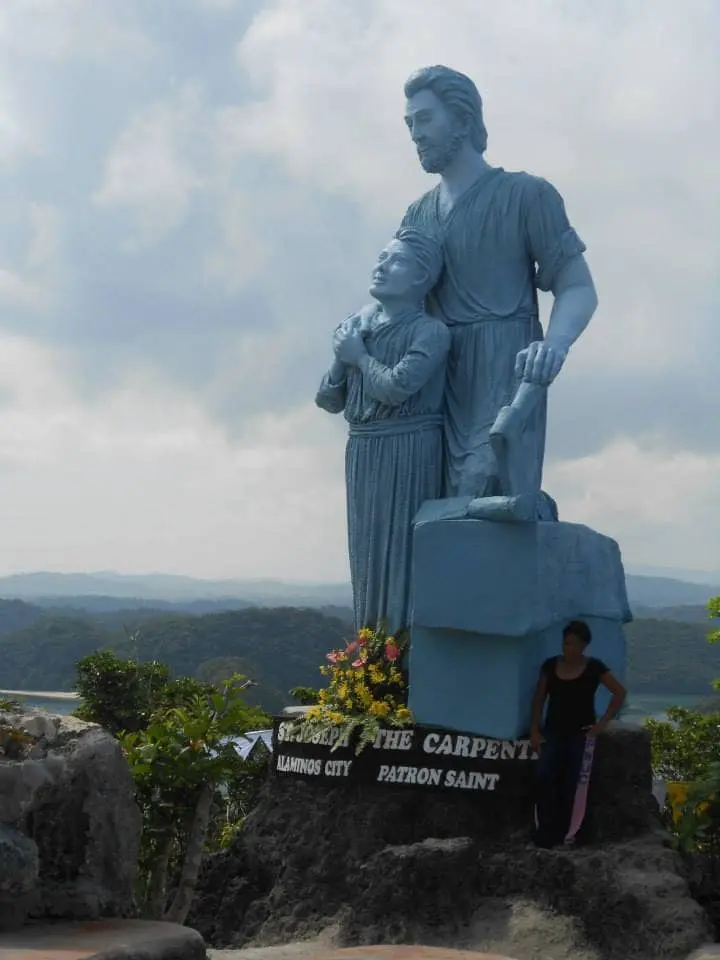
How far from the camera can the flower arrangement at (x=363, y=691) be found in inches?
264

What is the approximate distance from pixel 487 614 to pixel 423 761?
0.90 m

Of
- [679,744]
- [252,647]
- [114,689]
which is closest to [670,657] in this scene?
[252,647]

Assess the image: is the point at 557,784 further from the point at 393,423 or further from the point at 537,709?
the point at 393,423

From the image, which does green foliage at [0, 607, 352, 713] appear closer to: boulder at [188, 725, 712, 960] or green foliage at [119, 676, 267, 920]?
boulder at [188, 725, 712, 960]

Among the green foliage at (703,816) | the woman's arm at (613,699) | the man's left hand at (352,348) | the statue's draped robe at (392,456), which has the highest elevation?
the man's left hand at (352,348)

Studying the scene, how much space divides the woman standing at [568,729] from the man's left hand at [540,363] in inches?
61.3

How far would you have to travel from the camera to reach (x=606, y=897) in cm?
567

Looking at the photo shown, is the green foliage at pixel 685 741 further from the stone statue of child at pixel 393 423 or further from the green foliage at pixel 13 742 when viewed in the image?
the green foliage at pixel 13 742

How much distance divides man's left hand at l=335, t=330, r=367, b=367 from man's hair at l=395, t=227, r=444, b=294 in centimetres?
54

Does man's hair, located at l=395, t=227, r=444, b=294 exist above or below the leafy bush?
above

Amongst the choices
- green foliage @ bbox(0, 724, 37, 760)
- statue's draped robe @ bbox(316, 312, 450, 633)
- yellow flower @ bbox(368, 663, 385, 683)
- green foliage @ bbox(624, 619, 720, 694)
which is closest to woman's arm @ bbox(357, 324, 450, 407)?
statue's draped robe @ bbox(316, 312, 450, 633)

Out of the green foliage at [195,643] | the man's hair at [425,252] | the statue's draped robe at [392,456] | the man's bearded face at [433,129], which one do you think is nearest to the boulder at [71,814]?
the statue's draped robe at [392,456]

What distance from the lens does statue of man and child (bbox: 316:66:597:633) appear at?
291 inches

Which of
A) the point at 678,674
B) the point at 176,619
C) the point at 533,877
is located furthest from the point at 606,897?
the point at 176,619
